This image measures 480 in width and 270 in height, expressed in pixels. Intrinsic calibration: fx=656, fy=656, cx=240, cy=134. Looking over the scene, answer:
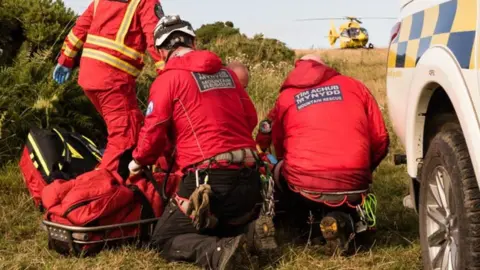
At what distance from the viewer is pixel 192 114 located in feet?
13.9

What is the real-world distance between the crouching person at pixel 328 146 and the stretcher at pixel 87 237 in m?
1.09

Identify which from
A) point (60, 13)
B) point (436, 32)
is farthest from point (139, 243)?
point (60, 13)

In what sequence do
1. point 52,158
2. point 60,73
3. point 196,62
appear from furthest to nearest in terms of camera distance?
point 60,73 → point 52,158 → point 196,62

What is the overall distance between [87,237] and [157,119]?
2.94ft

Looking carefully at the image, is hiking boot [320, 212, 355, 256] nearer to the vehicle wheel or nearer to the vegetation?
the vegetation

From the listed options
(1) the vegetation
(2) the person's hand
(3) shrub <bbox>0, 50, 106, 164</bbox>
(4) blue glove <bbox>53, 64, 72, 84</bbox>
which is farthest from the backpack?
(2) the person's hand

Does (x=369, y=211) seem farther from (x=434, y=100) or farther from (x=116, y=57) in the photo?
(x=116, y=57)

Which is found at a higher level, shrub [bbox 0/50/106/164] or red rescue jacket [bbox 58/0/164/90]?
red rescue jacket [bbox 58/0/164/90]

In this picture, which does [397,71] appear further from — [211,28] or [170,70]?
[211,28]

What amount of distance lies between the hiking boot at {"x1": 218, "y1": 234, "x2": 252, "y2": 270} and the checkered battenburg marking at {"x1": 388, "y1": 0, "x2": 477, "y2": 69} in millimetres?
1399

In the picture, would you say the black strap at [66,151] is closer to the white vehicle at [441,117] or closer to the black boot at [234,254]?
the black boot at [234,254]

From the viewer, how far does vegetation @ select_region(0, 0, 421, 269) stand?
13.8ft

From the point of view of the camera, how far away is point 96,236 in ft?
14.1

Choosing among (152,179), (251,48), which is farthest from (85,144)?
(251,48)
